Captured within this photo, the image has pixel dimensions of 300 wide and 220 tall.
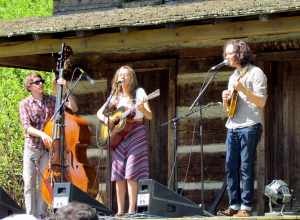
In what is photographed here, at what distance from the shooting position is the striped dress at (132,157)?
35.0 ft

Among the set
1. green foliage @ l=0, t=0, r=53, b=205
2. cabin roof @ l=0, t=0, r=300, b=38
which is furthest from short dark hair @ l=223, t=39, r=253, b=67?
green foliage @ l=0, t=0, r=53, b=205

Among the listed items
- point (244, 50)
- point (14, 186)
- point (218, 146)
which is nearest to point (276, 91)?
point (218, 146)

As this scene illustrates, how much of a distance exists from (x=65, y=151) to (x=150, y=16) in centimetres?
205

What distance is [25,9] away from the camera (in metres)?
24.2

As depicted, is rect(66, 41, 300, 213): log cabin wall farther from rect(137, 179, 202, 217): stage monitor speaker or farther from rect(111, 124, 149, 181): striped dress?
rect(137, 179, 202, 217): stage monitor speaker

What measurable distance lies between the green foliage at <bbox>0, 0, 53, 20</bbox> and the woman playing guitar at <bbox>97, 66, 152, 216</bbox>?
12972mm

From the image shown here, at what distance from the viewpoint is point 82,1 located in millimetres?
15008

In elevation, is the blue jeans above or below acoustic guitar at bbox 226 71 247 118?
below

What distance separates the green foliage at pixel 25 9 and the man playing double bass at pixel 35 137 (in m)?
12.1

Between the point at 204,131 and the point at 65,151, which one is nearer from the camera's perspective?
the point at 65,151

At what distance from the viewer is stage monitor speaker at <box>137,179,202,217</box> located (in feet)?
33.4

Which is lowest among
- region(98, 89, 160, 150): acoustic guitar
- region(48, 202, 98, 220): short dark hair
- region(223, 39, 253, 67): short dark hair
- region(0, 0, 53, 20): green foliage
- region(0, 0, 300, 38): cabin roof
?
region(48, 202, 98, 220): short dark hair

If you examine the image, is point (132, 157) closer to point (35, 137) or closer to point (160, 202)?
point (160, 202)

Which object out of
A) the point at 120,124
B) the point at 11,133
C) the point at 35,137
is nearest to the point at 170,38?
the point at 120,124
